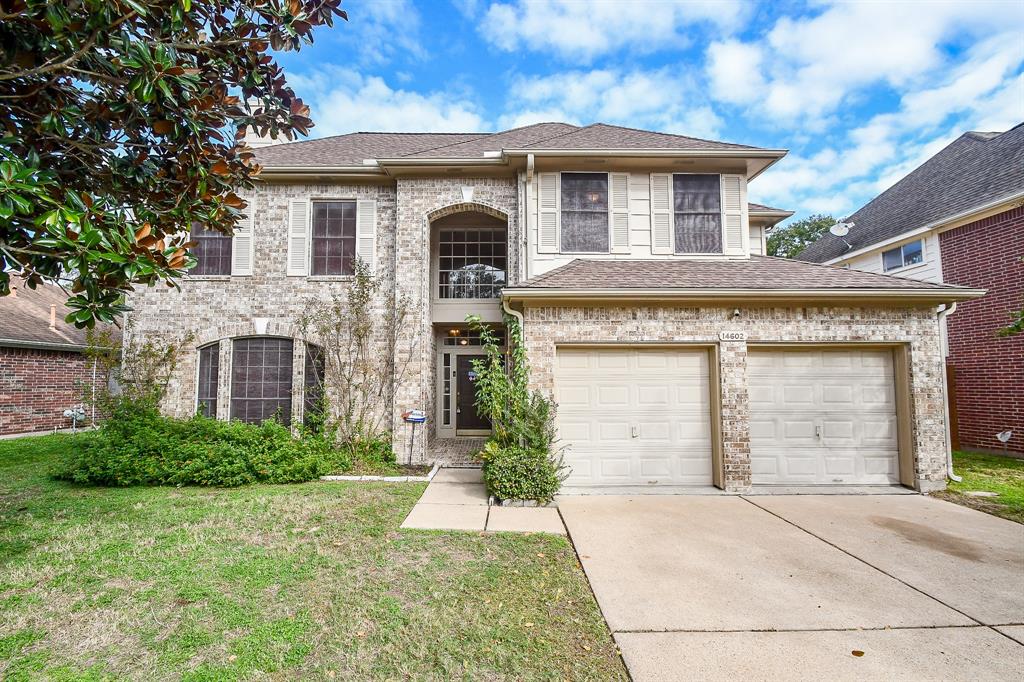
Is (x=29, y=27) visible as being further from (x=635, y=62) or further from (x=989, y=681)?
(x=635, y=62)

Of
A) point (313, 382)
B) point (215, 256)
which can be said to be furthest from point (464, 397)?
point (215, 256)

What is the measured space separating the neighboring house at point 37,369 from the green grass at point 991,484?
17549 millimetres

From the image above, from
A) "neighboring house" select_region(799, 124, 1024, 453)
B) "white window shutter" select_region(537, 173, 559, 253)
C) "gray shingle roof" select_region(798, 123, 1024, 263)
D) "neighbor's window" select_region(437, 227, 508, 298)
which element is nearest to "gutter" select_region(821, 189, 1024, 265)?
"neighboring house" select_region(799, 124, 1024, 453)

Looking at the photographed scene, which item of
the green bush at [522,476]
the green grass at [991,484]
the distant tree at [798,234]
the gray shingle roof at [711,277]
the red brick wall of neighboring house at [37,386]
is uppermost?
the distant tree at [798,234]

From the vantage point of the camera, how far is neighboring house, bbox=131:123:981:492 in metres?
7.11

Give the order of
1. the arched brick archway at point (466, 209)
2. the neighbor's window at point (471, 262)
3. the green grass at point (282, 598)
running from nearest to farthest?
1. the green grass at point (282, 598)
2. the arched brick archway at point (466, 209)
3. the neighbor's window at point (471, 262)

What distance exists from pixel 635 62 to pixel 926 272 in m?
9.41

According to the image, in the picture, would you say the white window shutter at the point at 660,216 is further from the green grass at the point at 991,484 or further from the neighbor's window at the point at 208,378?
the neighbor's window at the point at 208,378

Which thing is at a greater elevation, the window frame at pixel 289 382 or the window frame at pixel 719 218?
the window frame at pixel 719 218

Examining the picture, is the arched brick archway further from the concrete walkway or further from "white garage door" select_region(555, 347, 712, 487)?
the concrete walkway

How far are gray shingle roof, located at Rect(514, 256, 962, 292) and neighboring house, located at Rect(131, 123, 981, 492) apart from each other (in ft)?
0.24

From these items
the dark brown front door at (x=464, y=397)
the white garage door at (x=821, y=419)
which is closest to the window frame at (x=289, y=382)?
the dark brown front door at (x=464, y=397)

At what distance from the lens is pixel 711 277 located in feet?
25.0

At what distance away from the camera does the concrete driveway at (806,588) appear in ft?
9.48
